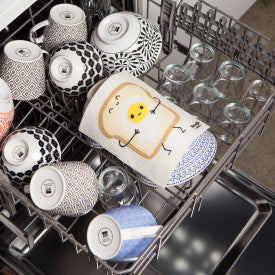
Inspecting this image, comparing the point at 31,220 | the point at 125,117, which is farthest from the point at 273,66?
the point at 31,220

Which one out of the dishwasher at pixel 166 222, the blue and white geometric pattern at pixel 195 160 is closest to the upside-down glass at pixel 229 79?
the dishwasher at pixel 166 222

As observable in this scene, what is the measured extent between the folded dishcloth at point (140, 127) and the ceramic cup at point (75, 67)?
0.05 metres

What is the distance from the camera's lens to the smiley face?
699 millimetres

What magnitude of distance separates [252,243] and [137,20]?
47 centimetres

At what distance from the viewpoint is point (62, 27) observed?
0.79 meters

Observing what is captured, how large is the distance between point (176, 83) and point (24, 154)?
269mm

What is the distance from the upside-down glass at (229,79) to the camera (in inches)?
32.6

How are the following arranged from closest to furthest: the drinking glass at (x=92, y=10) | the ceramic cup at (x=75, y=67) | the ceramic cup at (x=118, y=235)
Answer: the ceramic cup at (x=118, y=235), the ceramic cup at (x=75, y=67), the drinking glass at (x=92, y=10)

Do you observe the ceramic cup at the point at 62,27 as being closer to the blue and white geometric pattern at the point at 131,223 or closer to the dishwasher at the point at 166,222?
the dishwasher at the point at 166,222

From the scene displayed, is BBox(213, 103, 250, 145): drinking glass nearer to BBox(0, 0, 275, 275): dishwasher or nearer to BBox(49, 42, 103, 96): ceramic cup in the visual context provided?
BBox(0, 0, 275, 275): dishwasher

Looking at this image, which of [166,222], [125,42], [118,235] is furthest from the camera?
[166,222]

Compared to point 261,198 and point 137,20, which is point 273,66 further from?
point 261,198

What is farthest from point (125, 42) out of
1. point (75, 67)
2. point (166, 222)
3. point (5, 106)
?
point (166, 222)

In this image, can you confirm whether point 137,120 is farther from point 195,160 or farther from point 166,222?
point 166,222
